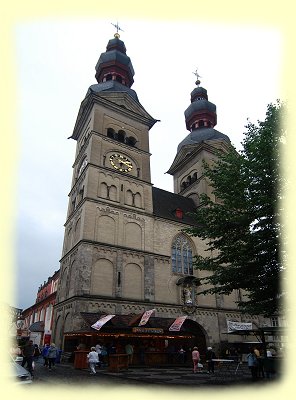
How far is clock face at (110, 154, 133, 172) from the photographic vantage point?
31.7 metres

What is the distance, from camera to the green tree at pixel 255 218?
39.4ft

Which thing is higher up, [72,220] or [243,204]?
[72,220]

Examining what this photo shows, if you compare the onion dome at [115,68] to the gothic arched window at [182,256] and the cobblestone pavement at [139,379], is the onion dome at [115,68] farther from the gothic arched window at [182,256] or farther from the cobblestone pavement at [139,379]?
the cobblestone pavement at [139,379]

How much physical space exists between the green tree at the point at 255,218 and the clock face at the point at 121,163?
1845 cm

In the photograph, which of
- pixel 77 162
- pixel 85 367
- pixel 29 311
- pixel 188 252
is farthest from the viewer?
pixel 29 311

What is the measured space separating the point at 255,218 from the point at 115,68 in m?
33.6

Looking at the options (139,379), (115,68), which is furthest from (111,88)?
(139,379)

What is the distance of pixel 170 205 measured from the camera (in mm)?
35438

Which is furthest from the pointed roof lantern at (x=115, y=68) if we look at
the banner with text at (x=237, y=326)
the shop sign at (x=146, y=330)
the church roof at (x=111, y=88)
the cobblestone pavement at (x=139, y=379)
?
the cobblestone pavement at (x=139, y=379)

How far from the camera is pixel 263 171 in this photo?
12.3 meters

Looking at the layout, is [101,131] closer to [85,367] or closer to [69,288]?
[69,288]

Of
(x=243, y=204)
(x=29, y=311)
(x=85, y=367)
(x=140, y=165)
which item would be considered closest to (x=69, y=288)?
(x=85, y=367)

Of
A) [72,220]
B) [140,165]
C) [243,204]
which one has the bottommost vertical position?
[243,204]

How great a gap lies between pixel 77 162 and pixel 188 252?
15.9 m
